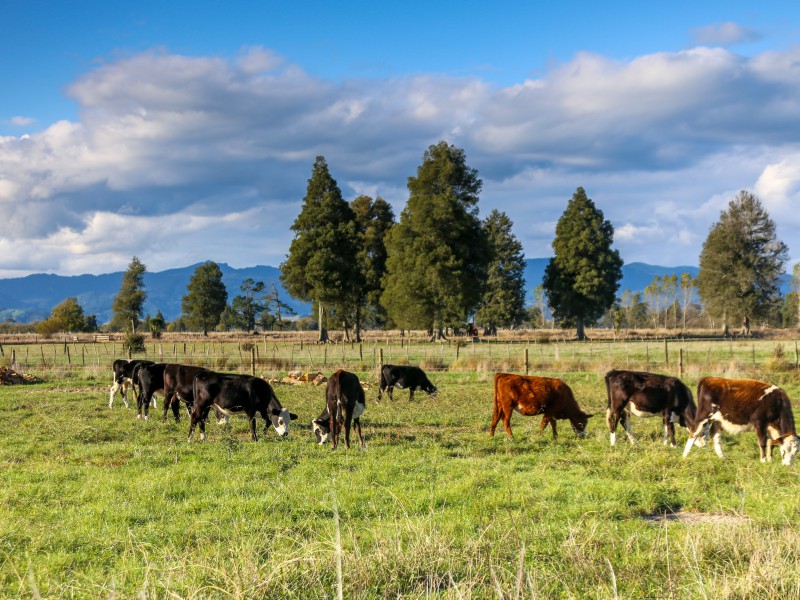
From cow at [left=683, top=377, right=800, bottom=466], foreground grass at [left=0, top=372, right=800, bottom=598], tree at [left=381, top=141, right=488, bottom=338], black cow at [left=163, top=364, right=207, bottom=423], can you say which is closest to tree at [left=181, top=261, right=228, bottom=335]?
tree at [left=381, top=141, right=488, bottom=338]

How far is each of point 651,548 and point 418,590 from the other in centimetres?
260

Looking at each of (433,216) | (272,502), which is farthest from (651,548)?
(433,216)

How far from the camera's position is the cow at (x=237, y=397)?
43.7ft

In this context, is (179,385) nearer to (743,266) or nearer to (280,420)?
(280,420)

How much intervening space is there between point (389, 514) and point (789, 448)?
763cm

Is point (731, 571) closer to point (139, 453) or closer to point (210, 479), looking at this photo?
point (210, 479)

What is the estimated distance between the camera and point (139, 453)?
11.2m

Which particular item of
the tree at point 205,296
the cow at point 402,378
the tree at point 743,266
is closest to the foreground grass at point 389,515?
the cow at point 402,378

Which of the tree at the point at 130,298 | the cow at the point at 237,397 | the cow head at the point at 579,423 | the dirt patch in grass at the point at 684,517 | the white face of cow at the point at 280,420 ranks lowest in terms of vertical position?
the dirt patch in grass at the point at 684,517

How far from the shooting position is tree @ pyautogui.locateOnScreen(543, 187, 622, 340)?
5953cm

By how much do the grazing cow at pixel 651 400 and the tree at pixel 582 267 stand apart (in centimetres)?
4704

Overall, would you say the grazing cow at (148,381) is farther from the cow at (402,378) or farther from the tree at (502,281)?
the tree at (502,281)

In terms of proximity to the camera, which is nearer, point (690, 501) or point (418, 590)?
point (418, 590)

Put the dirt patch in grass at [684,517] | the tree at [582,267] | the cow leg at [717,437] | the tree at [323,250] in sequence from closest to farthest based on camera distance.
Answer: the dirt patch in grass at [684,517] < the cow leg at [717,437] < the tree at [323,250] < the tree at [582,267]
